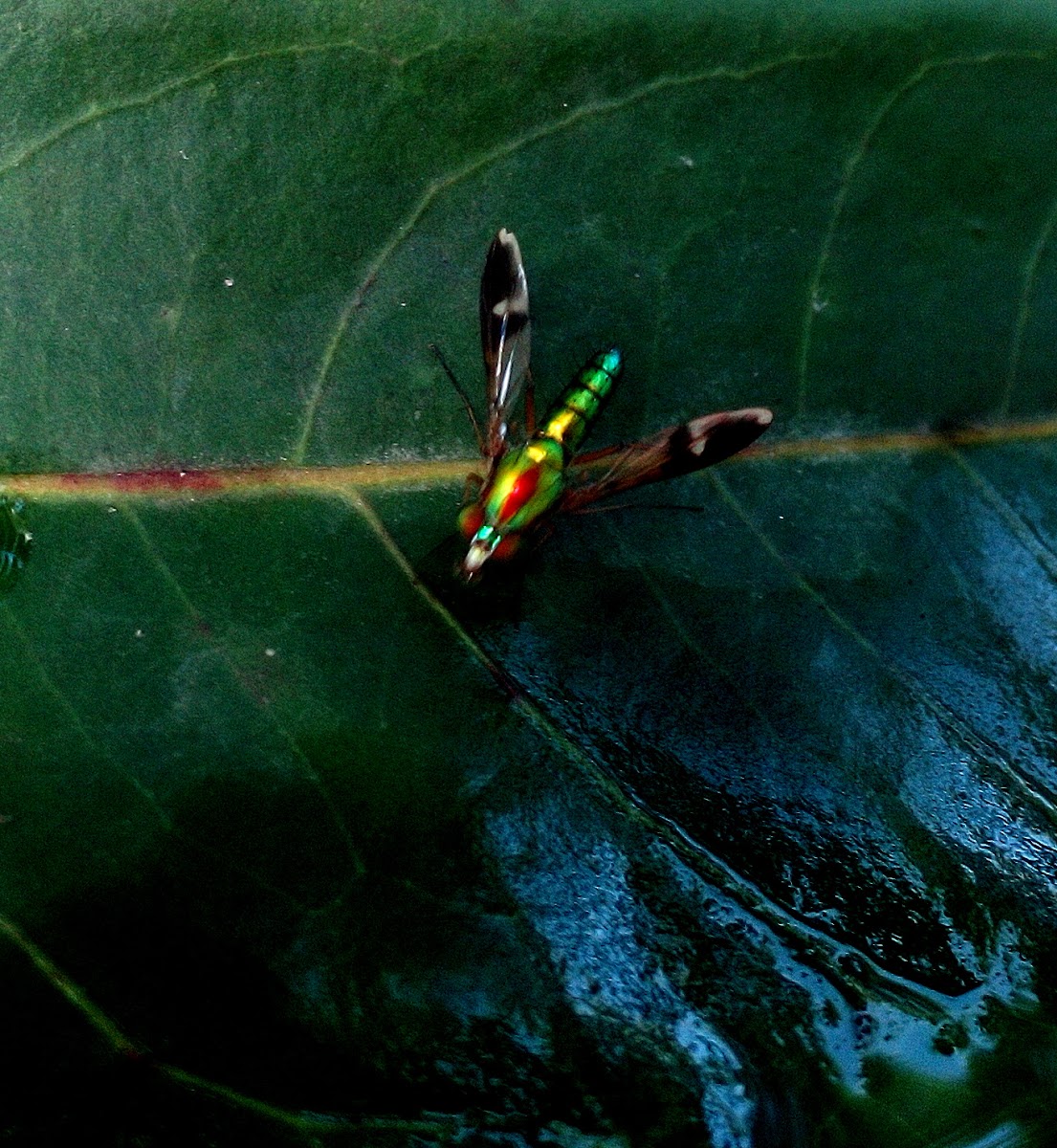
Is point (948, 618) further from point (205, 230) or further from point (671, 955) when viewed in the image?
point (205, 230)

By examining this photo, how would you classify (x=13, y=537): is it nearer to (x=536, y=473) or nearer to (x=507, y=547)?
(x=507, y=547)

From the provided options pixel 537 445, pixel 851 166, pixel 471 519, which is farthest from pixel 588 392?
pixel 851 166

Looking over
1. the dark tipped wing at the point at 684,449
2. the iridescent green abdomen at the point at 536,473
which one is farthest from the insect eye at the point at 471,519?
the dark tipped wing at the point at 684,449

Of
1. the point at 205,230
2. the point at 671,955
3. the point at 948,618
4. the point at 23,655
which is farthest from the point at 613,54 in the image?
the point at 671,955

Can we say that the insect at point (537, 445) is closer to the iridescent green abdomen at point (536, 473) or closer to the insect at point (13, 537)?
the iridescent green abdomen at point (536, 473)

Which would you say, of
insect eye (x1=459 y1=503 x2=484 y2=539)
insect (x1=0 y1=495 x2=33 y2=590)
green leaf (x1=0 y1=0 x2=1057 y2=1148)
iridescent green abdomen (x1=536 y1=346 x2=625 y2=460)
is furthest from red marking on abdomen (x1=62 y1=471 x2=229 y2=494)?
iridescent green abdomen (x1=536 y1=346 x2=625 y2=460)

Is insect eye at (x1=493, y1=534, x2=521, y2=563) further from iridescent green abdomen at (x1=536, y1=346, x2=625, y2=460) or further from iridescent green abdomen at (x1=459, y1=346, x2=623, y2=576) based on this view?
iridescent green abdomen at (x1=536, y1=346, x2=625, y2=460)
